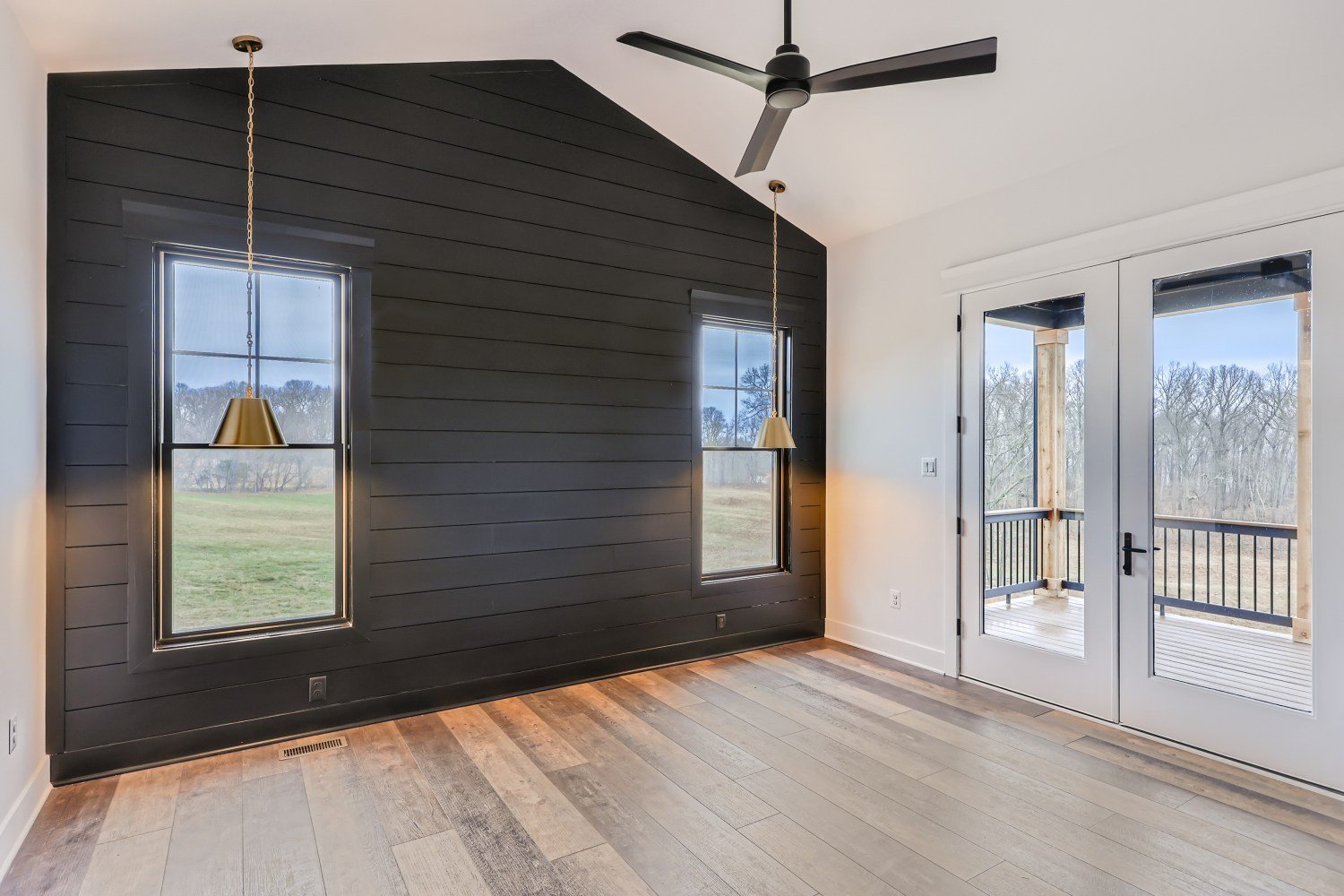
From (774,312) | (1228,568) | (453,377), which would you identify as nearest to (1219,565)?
(1228,568)

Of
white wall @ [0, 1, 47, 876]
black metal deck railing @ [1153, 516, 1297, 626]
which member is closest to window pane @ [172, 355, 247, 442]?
white wall @ [0, 1, 47, 876]

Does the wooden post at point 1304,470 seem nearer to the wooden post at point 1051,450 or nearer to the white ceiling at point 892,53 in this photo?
the white ceiling at point 892,53

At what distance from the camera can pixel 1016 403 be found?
4070 millimetres

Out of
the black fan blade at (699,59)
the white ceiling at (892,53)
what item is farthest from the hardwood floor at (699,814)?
the black fan blade at (699,59)

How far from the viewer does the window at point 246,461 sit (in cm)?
320

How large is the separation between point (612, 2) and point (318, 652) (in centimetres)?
346

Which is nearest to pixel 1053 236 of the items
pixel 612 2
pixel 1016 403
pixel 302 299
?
pixel 1016 403

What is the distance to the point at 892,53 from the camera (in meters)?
3.38

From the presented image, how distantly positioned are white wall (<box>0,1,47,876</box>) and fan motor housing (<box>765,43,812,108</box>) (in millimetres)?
2675

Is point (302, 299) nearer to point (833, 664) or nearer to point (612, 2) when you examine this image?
point (612, 2)

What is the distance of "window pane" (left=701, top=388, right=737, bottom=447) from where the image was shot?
480 centimetres

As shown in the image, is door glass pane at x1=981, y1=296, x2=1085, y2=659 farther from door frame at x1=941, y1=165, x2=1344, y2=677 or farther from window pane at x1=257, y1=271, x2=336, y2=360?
window pane at x1=257, y1=271, x2=336, y2=360

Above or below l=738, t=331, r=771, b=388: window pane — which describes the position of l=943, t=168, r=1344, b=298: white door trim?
above

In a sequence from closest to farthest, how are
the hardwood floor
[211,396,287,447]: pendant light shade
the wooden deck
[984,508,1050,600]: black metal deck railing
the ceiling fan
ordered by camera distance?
1. the hardwood floor
2. the ceiling fan
3. [211,396,287,447]: pendant light shade
4. the wooden deck
5. [984,508,1050,600]: black metal deck railing
